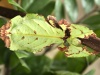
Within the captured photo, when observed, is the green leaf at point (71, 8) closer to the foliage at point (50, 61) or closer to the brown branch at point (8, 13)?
the foliage at point (50, 61)

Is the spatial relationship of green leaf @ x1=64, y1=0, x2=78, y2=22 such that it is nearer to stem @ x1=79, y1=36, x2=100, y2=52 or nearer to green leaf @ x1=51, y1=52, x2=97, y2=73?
green leaf @ x1=51, y1=52, x2=97, y2=73

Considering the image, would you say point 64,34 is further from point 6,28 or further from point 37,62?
point 37,62

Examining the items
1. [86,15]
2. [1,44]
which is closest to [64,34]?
[1,44]

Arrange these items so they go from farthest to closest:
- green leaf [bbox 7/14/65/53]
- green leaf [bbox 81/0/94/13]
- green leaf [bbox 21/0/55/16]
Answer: green leaf [bbox 81/0/94/13]
green leaf [bbox 21/0/55/16]
green leaf [bbox 7/14/65/53]

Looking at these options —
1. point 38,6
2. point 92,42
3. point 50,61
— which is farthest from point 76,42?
point 50,61

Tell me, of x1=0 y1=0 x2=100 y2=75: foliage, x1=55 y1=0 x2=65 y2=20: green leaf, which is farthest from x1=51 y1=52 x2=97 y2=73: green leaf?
x1=55 y1=0 x2=65 y2=20: green leaf

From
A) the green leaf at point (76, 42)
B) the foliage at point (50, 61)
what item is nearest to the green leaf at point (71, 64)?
the foliage at point (50, 61)
